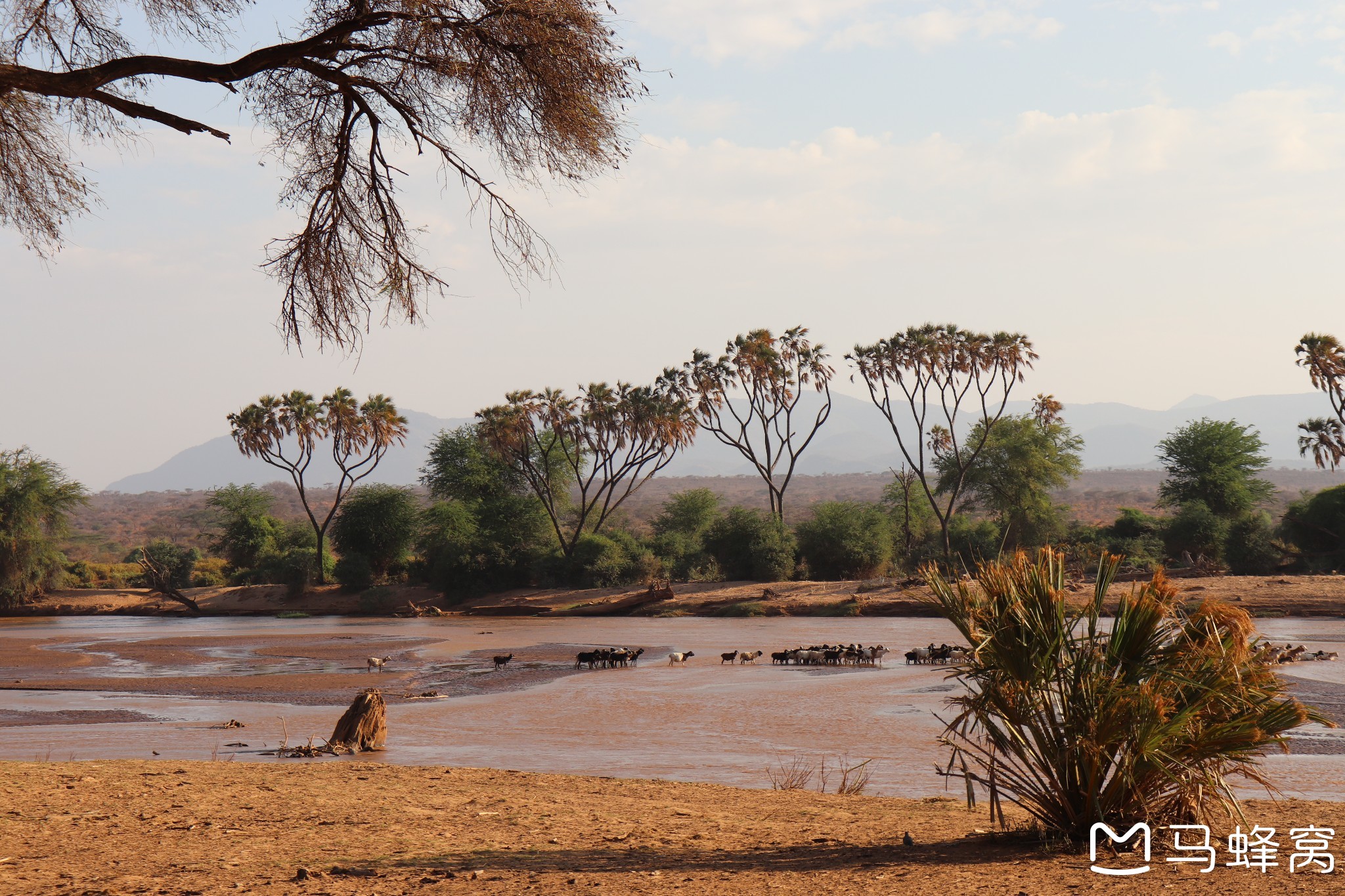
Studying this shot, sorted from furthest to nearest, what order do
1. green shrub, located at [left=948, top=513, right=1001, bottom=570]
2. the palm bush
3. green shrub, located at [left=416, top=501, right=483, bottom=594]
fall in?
green shrub, located at [left=416, top=501, right=483, bottom=594], green shrub, located at [left=948, top=513, right=1001, bottom=570], the palm bush

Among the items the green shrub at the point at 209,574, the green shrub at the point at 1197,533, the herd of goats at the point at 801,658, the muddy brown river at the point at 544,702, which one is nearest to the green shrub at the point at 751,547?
the muddy brown river at the point at 544,702

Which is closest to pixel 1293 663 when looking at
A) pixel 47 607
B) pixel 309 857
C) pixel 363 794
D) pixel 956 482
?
pixel 363 794

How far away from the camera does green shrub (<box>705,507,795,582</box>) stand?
5209 centimetres

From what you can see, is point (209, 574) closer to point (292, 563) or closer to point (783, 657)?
point (292, 563)

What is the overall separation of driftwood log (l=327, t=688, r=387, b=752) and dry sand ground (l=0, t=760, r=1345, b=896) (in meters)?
3.35

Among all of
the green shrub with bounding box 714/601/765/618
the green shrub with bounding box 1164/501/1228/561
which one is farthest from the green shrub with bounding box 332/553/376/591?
the green shrub with bounding box 1164/501/1228/561

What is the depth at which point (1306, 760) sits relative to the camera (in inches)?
494

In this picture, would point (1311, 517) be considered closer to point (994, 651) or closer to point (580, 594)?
point (580, 594)

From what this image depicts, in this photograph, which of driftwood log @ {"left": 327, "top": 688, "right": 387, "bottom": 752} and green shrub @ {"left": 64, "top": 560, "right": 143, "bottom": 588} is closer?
driftwood log @ {"left": 327, "top": 688, "right": 387, "bottom": 752}

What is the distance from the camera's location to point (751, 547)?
52.9 meters

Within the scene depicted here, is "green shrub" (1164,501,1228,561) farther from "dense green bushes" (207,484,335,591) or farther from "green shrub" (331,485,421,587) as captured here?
"dense green bushes" (207,484,335,591)

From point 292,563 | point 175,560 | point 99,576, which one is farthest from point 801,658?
point 99,576

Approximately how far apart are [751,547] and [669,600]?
25.0ft

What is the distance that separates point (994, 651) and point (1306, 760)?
8.82 meters
